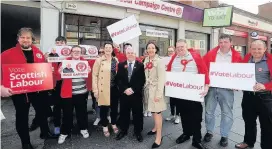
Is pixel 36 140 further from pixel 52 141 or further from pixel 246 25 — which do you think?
pixel 246 25

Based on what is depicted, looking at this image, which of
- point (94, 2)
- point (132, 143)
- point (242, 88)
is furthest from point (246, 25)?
point (132, 143)

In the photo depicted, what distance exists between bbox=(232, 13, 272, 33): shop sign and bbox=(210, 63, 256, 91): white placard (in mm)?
12526

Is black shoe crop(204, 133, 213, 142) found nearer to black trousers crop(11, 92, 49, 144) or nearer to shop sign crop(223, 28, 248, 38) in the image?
black trousers crop(11, 92, 49, 144)

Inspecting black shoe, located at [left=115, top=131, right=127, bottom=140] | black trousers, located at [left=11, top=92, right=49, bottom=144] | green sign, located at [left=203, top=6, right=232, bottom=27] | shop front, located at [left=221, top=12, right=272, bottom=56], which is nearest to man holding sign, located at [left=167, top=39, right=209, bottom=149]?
black shoe, located at [left=115, top=131, right=127, bottom=140]

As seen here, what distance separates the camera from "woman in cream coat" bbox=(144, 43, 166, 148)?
3359 mm

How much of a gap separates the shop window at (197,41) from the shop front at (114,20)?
910 mm

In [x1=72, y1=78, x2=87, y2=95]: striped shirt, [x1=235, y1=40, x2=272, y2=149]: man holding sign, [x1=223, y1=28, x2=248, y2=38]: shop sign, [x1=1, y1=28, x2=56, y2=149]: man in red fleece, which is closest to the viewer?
[x1=235, y1=40, x2=272, y2=149]: man holding sign

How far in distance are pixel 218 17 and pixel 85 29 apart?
25.6ft

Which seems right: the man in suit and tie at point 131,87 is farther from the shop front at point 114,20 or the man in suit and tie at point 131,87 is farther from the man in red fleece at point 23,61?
the shop front at point 114,20

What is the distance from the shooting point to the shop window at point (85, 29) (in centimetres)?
734

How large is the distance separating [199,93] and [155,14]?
6933mm

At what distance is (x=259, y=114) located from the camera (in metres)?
3.14

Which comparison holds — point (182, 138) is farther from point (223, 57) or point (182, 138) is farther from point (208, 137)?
point (223, 57)

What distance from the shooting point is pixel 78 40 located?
7.67m
